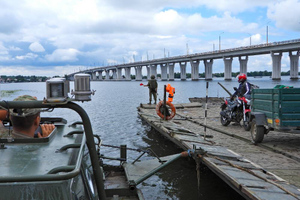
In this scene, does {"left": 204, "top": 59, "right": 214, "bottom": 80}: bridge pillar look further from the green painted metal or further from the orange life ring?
the orange life ring

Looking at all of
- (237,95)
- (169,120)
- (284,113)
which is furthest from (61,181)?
(169,120)

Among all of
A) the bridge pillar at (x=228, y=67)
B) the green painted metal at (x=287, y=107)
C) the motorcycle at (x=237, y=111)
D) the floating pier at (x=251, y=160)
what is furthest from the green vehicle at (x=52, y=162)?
the bridge pillar at (x=228, y=67)

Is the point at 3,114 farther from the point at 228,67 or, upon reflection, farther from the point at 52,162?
the point at 228,67

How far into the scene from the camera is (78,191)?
2729mm

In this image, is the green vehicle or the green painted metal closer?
the green vehicle

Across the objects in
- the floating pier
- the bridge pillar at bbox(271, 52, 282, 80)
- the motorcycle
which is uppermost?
the bridge pillar at bbox(271, 52, 282, 80)

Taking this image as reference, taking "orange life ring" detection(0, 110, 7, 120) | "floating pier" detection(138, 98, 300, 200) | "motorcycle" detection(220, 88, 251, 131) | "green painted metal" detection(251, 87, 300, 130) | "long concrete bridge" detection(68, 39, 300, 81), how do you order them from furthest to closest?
"long concrete bridge" detection(68, 39, 300, 81) → "motorcycle" detection(220, 88, 251, 131) → "green painted metal" detection(251, 87, 300, 130) → "floating pier" detection(138, 98, 300, 200) → "orange life ring" detection(0, 110, 7, 120)

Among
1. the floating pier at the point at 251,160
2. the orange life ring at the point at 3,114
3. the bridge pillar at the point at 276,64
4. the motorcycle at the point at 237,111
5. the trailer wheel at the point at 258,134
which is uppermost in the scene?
the bridge pillar at the point at 276,64

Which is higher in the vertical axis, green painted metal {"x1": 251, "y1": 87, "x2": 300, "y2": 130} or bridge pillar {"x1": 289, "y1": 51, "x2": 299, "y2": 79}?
bridge pillar {"x1": 289, "y1": 51, "x2": 299, "y2": 79}

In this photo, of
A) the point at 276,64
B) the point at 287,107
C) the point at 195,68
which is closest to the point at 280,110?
the point at 287,107

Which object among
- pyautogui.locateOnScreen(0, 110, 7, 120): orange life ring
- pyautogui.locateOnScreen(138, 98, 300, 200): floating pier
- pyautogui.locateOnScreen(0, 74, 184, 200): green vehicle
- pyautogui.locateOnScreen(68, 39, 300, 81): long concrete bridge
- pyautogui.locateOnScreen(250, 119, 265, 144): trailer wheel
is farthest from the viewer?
pyautogui.locateOnScreen(68, 39, 300, 81): long concrete bridge

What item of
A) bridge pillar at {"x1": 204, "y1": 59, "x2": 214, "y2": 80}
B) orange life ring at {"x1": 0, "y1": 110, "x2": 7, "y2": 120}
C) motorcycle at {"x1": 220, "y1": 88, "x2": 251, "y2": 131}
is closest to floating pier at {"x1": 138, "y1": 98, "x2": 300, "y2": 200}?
motorcycle at {"x1": 220, "y1": 88, "x2": 251, "y2": 131}

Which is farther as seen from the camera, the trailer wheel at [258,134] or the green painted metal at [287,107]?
the trailer wheel at [258,134]

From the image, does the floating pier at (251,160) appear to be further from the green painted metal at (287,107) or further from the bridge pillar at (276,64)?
the bridge pillar at (276,64)
